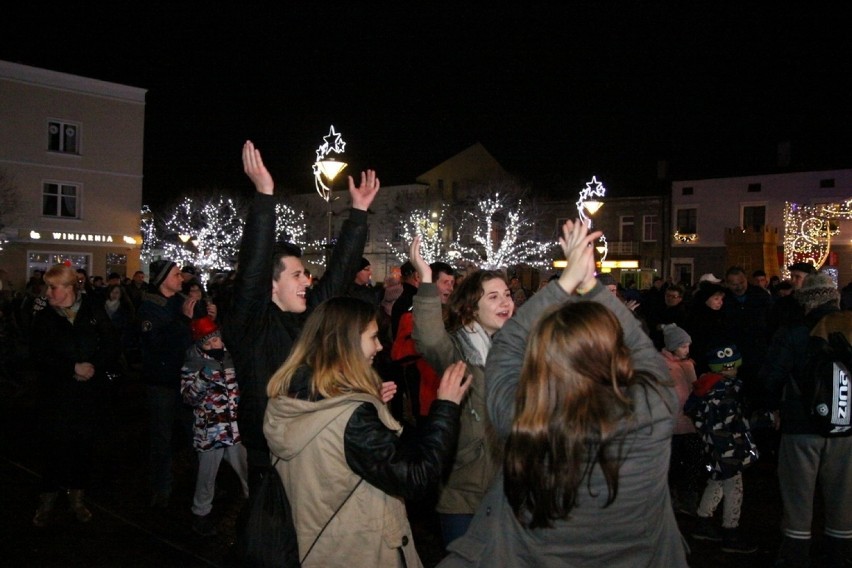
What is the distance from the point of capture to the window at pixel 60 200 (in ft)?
112

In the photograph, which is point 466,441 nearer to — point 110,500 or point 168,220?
point 110,500

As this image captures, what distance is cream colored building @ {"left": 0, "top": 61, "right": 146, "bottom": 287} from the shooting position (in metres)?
32.8

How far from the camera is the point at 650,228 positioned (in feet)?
152

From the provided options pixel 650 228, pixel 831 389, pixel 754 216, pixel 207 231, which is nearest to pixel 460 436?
pixel 831 389

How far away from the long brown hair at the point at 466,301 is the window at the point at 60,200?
34549 mm

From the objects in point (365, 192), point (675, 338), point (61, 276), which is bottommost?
point (675, 338)

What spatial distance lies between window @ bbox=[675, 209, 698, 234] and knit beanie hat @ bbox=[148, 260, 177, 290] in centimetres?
4156

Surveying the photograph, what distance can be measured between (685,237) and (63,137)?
34.5 meters

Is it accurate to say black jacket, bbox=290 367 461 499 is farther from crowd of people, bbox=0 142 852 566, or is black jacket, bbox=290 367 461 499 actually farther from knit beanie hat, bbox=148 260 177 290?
knit beanie hat, bbox=148 260 177 290

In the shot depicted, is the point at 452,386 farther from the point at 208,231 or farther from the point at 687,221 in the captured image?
the point at 208,231

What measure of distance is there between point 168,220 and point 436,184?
67.2 ft

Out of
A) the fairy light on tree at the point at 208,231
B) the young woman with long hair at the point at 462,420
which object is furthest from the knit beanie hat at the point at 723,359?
the fairy light on tree at the point at 208,231

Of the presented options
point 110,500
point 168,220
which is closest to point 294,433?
point 110,500

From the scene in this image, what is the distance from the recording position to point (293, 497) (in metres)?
2.99
